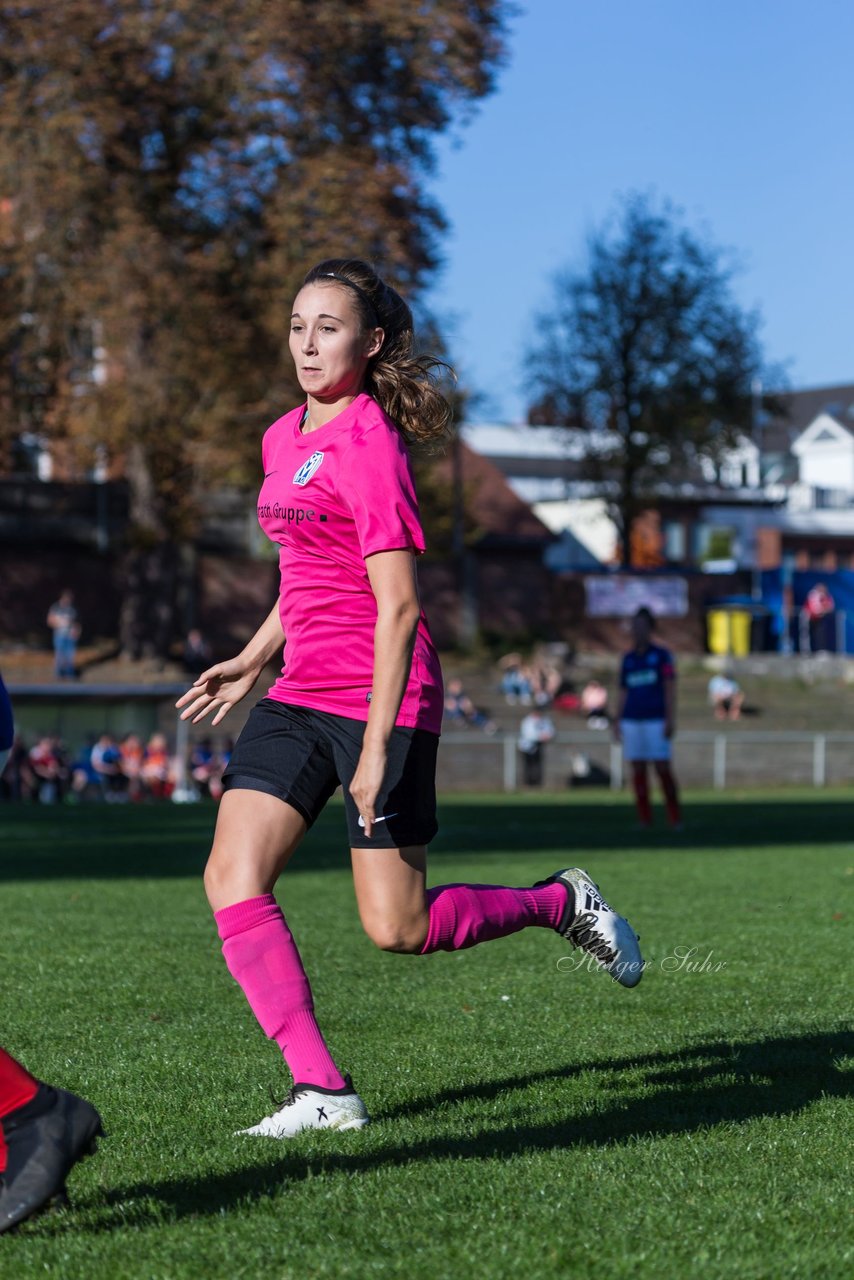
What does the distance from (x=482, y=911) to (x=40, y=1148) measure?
1.63 m

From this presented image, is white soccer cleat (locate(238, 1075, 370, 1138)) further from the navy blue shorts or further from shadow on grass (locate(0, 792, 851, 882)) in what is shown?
shadow on grass (locate(0, 792, 851, 882))

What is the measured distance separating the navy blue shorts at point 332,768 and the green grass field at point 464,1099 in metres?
0.79

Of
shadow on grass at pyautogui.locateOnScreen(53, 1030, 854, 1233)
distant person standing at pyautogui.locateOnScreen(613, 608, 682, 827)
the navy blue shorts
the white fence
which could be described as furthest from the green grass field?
the white fence

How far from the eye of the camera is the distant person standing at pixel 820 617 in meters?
50.5

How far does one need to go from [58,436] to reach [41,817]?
15.4 metres

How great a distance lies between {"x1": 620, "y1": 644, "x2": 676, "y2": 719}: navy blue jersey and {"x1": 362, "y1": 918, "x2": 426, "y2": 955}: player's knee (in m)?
13.2

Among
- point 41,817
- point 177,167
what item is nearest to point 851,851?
point 41,817

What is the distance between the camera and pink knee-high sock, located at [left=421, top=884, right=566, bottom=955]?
457 cm

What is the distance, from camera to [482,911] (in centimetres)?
473

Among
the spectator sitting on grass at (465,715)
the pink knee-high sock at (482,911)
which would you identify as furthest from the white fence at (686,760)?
the pink knee-high sock at (482,911)

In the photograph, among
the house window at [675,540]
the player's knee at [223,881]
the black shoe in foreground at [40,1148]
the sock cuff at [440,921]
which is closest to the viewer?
the black shoe in foreground at [40,1148]

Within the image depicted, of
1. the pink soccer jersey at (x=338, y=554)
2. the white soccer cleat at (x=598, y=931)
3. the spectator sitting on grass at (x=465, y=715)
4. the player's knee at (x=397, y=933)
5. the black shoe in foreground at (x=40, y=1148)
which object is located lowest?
the spectator sitting on grass at (x=465, y=715)

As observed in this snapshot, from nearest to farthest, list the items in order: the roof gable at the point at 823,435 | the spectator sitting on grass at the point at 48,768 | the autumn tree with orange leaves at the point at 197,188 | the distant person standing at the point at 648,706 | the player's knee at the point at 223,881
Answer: the player's knee at the point at 223,881, the distant person standing at the point at 648,706, the spectator sitting on grass at the point at 48,768, the autumn tree with orange leaves at the point at 197,188, the roof gable at the point at 823,435

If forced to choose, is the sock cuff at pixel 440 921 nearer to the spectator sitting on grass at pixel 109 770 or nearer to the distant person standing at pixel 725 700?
the spectator sitting on grass at pixel 109 770
